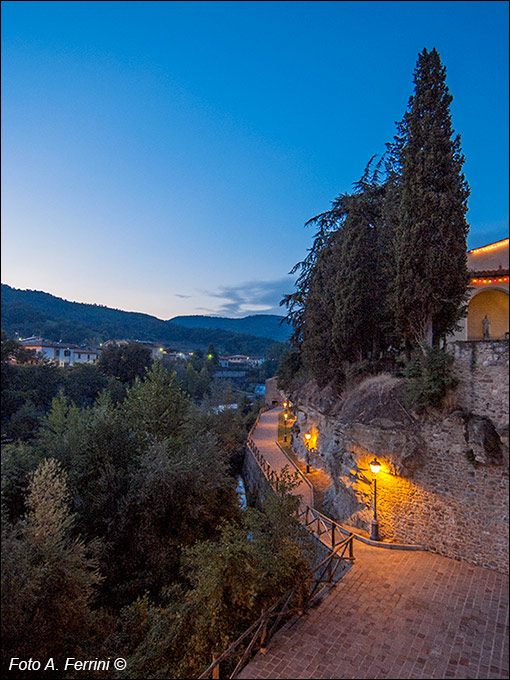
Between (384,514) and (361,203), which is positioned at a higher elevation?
(361,203)

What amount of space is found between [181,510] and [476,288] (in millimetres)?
15092

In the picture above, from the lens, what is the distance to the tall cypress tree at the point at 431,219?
11562 mm

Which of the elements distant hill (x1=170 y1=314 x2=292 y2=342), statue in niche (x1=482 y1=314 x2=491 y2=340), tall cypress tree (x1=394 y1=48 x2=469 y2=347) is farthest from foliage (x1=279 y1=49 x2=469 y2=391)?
distant hill (x1=170 y1=314 x2=292 y2=342)

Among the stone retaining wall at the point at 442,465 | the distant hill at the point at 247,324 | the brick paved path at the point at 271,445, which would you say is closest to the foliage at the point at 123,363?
the brick paved path at the point at 271,445

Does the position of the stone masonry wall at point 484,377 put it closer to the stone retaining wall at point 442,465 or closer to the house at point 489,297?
the stone retaining wall at point 442,465

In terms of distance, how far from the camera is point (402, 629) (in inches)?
284

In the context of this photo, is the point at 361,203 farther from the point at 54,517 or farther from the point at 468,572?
the point at 54,517

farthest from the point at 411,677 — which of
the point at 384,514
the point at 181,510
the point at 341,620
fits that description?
the point at 181,510

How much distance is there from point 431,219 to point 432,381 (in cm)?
534

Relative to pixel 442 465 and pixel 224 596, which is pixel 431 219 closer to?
pixel 442 465

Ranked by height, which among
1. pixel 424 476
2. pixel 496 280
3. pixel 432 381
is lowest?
pixel 424 476

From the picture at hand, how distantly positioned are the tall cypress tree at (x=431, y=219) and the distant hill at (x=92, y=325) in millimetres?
83427

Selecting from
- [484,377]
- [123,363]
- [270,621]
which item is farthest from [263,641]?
[123,363]

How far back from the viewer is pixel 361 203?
17.4 metres
